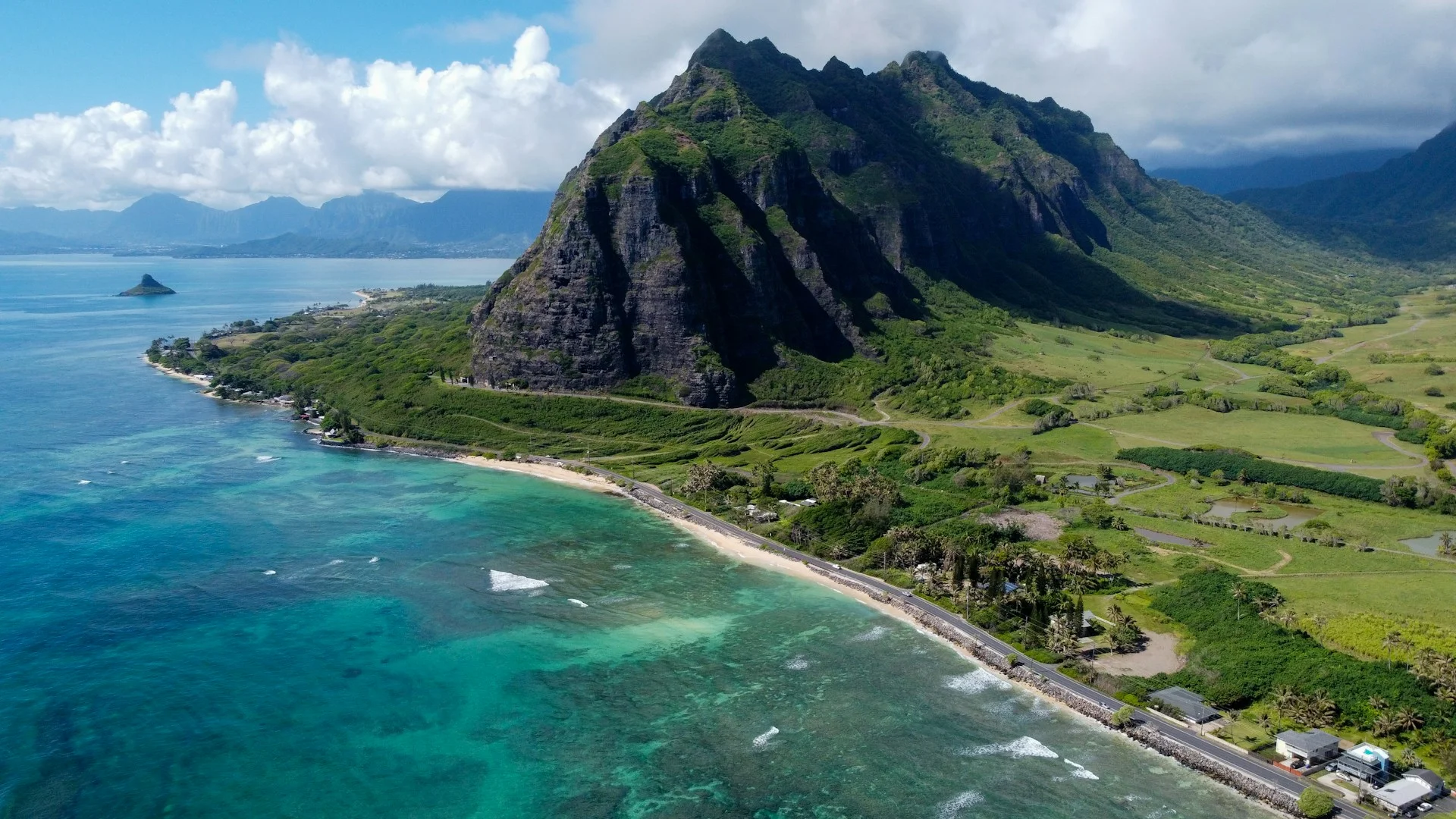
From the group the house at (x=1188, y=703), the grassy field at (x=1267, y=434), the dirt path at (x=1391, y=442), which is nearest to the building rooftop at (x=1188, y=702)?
the house at (x=1188, y=703)

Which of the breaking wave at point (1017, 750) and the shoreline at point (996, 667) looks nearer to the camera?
the shoreline at point (996, 667)

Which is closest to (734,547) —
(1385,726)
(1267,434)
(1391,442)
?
(1385,726)

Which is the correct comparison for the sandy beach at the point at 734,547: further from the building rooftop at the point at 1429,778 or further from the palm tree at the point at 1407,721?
the palm tree at the point at 1407,721

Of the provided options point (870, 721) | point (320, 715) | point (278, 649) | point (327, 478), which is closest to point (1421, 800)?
point (870, 721)

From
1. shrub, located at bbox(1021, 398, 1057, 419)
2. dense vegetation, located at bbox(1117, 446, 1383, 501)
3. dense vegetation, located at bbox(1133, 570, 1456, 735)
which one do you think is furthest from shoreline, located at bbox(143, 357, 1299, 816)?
shrub, located at bbox(1021, 398, 1057, 419)

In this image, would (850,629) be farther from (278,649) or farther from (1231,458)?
(1231,458)

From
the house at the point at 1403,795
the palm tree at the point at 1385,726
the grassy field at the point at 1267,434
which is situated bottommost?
the house at the point at 1403,795
